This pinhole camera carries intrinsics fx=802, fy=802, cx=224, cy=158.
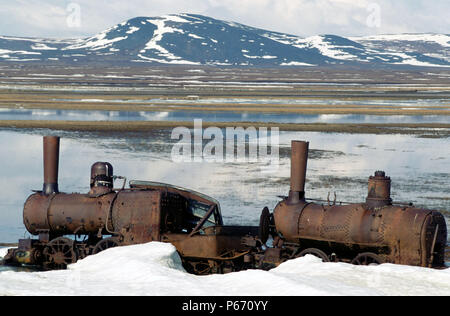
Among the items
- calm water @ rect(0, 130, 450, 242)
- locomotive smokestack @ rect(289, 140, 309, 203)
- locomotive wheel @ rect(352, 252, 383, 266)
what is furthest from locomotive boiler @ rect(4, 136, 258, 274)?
calm water @ rect(0, 130, 450, 242)

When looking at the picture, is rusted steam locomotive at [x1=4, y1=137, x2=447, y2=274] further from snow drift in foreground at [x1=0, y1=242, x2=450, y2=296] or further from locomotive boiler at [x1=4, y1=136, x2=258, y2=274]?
snow drift in foreground at [x1=0, y1=242, x2=450, y2=296]

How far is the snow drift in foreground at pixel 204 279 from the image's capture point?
749 inches

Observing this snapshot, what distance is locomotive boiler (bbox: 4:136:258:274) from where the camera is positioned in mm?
25172

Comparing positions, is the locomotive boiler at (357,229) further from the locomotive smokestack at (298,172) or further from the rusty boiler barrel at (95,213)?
the rusty boiler barrel at (95,213)

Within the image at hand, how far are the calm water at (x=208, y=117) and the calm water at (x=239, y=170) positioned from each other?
588 inches

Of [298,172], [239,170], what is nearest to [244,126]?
[239,170]

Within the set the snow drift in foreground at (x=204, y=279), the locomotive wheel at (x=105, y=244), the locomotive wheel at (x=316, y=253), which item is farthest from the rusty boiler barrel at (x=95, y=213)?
the locomotive wheel at (x=316, y=253)

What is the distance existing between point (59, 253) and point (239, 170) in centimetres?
2029

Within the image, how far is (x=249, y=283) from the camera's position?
65.0 ft

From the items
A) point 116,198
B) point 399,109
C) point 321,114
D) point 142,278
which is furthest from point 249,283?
point 399,109

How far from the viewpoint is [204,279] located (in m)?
21.1
